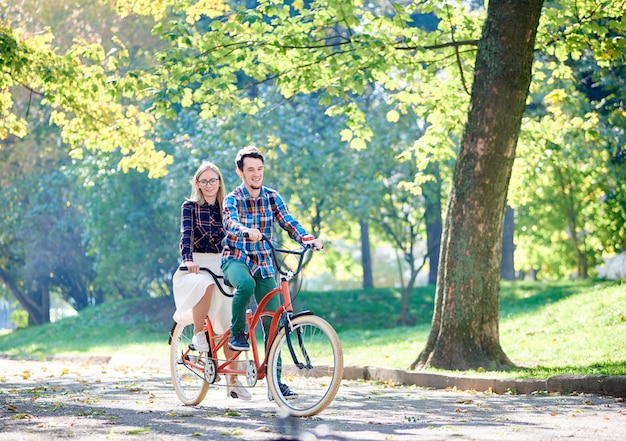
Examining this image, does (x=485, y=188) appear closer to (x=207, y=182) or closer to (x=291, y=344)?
(x=207, y=182)

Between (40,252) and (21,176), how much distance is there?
274cm

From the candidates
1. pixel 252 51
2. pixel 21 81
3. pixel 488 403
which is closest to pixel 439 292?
pixel 488 403

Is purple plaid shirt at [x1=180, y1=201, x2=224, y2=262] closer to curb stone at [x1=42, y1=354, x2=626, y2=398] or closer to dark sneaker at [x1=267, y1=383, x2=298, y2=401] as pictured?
dark sneaker at [x1=267, y1=383, x2=298, y2=401]

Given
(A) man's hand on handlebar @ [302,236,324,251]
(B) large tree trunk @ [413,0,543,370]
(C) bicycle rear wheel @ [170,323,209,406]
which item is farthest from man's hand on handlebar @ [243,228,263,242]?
(B) large tree trunk @ [413,0,543,370]

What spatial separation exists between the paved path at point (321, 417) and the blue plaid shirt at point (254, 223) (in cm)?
124

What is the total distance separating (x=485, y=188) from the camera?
12.0 metres

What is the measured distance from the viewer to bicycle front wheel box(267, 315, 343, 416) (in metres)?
7.15

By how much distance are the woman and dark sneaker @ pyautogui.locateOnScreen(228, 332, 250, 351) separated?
0.46 metres

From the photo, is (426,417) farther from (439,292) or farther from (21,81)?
(21,81)

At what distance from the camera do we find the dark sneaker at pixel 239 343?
8.04 metres

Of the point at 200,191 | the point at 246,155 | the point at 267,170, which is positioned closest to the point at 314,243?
the point at 246,155

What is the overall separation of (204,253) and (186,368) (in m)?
1.11

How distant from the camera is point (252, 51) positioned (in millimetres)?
14172

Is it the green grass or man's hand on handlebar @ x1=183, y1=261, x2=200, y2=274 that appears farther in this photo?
the green grass
